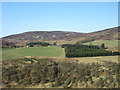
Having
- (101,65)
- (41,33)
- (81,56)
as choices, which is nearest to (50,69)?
(101,65)

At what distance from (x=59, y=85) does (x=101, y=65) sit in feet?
32.0

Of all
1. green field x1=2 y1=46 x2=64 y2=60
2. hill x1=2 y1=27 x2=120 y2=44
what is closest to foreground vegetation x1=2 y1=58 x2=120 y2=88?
green field x1=2 y1=46 x2=64 y2=60

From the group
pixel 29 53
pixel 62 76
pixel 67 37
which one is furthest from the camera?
pixel 67 37

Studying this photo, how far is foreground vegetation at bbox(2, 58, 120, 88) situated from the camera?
20.1 m

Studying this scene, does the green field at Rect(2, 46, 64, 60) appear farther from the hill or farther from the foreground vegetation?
the hill

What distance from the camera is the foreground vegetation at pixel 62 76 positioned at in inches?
792

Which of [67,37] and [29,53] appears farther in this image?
[67,37]

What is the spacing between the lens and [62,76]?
22031mm

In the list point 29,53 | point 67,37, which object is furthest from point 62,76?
point 67,37

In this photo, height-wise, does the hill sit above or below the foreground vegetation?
above

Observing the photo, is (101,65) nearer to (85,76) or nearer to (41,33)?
(85,76)

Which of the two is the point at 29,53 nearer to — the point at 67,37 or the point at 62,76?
the point at 62,76

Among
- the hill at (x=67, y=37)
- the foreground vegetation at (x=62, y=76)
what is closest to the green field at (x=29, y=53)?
the foreground vegetation at (x=62, y=76)

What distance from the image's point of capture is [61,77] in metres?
21.6
